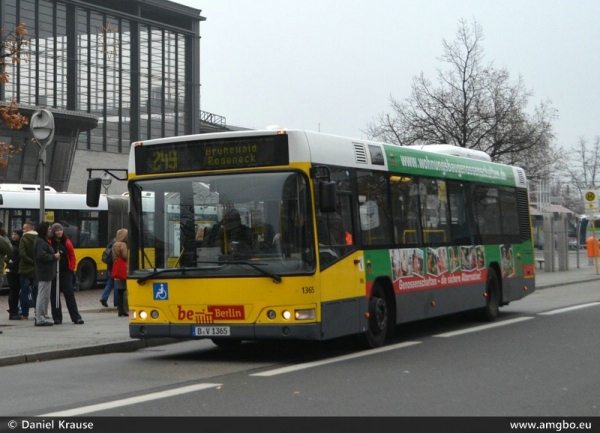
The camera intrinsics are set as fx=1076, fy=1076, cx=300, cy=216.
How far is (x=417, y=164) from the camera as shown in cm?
1602

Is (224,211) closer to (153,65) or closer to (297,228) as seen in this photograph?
(297,228)

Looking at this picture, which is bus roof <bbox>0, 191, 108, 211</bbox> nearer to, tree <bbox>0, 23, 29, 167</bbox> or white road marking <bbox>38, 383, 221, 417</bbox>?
tree <bbox>0, 23, 29, 167</bbox>

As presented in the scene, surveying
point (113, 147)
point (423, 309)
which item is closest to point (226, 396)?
point (423, 309)

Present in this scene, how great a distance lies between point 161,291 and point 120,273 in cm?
773

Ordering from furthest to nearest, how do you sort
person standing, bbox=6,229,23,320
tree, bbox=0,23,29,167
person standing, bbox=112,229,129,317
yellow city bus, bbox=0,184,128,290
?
yellow city bus, bbox=0,184,128,290
tree, bbox=0,23,29,167
person standing, bbox=112,229,129,317
person standing, bbox=6,229,23,320

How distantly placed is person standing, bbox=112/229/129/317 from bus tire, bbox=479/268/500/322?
6653mm

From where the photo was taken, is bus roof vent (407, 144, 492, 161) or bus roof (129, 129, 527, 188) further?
bus roof vent (407, 144, 492, 161)

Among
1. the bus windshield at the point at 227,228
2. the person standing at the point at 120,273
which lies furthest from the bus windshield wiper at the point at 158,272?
the person standing at the point at 120,273

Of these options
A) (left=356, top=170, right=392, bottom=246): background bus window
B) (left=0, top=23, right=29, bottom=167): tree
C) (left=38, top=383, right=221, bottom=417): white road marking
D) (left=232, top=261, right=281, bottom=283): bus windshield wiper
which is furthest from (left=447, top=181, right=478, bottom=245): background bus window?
(left=0, top=23, right=29, bottom=167): tree

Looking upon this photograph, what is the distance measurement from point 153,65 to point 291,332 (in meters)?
50.7

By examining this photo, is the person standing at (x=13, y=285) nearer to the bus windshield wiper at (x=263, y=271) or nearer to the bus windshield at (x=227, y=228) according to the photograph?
the bus windshield at (x=227, y=228)

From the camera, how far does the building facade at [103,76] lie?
52.9 m

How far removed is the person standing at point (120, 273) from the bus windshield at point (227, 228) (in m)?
7.13

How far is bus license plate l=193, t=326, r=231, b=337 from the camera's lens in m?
12.7
